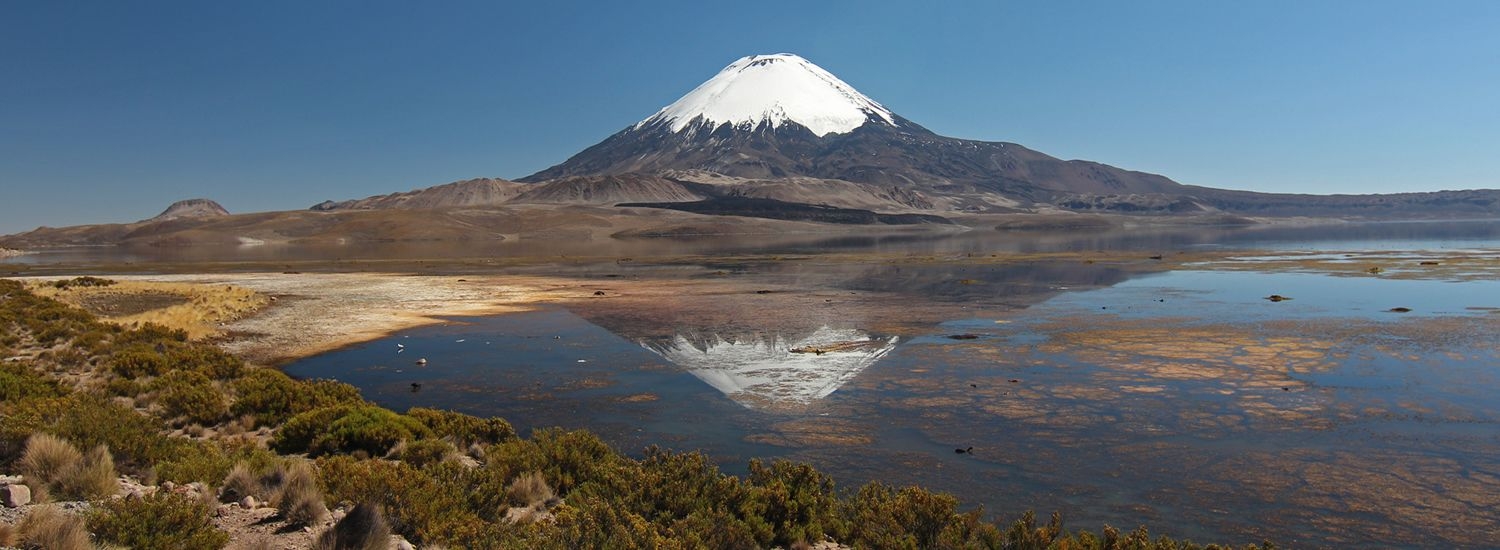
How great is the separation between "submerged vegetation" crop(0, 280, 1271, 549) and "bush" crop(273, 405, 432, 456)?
0.02 meters

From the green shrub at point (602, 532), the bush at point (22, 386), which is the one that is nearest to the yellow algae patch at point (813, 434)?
the green shrub at point (602, 532)

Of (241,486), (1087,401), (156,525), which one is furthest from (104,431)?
(1087,401)

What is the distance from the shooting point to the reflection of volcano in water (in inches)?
655

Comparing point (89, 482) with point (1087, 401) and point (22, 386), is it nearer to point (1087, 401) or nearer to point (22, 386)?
point (22, 386)

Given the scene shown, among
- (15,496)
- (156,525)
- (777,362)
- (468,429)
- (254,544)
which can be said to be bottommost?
(777,362)

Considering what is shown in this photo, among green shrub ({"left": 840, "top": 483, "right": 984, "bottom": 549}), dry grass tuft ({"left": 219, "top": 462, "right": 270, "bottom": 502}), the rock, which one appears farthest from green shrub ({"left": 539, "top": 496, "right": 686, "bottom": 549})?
the rock

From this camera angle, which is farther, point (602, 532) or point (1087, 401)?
point (1087, 401)

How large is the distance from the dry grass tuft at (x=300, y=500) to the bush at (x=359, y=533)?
615 mm

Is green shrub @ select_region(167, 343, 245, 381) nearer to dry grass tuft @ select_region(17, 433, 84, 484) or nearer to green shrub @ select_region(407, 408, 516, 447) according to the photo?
green shrub @ select_region(407, 408, 516, 447)

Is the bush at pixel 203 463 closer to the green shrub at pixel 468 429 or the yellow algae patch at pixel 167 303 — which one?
the green shrub at pixel 468 429

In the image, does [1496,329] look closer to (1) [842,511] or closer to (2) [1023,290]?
(2) [1023,290]

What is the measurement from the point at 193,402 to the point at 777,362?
38.4 feet

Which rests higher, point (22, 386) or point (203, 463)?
point (22, 386)

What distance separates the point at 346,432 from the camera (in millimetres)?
11398
